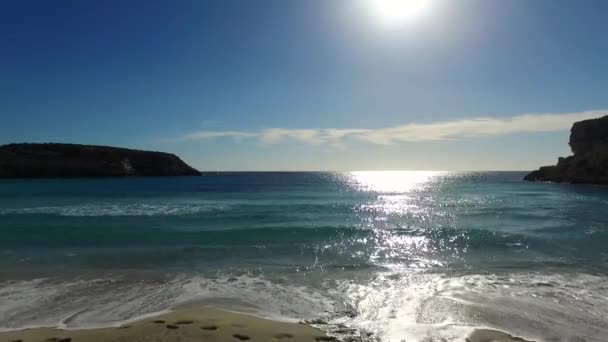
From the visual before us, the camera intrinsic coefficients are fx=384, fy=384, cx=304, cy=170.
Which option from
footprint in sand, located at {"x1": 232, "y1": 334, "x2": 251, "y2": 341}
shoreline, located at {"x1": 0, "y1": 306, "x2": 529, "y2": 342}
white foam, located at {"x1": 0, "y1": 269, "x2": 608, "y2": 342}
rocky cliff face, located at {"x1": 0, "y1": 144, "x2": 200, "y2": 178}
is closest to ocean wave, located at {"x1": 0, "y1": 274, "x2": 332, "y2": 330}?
white foam, located at {"x1": 0, "y1": 269, "x2": 608, "y2": 342}

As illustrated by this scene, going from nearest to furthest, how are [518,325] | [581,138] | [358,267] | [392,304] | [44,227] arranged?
1. [518,325]
2. [392,304]
3. [358,267]
4. [44,227]
5. [581,138]

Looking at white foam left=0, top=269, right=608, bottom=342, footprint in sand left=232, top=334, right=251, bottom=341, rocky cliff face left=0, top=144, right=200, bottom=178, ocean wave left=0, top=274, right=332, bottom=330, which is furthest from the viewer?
rocky cliff face left=0, top=144, right=200, bottom=178

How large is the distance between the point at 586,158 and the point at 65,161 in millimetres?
133275

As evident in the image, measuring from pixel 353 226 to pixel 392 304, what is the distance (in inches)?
574

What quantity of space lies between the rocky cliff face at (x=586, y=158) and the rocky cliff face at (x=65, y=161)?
401 feet

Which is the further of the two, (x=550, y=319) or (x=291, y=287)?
(x=291, y=287)

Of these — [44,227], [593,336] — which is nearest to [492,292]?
[593,336]

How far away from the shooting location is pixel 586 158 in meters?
80.1

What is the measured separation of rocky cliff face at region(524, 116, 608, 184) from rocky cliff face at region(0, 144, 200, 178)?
401 feet

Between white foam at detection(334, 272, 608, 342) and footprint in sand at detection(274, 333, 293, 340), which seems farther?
white foam at detection(334, 272, 608, 342)

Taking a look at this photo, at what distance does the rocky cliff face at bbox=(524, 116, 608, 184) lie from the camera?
74.4m

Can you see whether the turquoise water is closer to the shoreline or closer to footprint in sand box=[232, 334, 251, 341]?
the shoreline

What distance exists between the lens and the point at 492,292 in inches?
420

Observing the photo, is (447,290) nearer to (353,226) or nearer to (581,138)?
(353,226)
